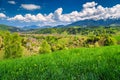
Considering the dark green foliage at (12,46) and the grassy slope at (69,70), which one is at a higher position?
the grassy slope at (69,70)

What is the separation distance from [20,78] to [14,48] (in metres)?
86.2

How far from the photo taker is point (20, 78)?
520 centimetres

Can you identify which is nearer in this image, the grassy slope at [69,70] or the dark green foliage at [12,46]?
the grassy slope at [69,70]

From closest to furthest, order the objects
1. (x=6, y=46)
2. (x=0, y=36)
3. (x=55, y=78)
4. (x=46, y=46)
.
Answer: (x=55, y=78) < (x=6, y=46) < (x=46, y=46) < (x=0, y=36)

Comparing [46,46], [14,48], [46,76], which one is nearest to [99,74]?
[46,76]

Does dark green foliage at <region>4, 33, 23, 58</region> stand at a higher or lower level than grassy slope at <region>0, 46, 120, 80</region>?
lower

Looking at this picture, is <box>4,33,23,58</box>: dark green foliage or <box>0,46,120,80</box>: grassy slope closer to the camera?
<box>0,46,120,80</box>: grassy slope

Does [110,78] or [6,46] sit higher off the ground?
[110,78]

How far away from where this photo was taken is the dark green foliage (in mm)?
89438

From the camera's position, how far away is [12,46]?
8981 centimetres

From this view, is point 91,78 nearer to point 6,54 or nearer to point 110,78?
point 110,78

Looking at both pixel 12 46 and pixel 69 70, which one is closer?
pixel 69 70

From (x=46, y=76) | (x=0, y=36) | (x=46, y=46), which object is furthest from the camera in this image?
(x=0, y=36)

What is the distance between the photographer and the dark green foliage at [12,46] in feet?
293
